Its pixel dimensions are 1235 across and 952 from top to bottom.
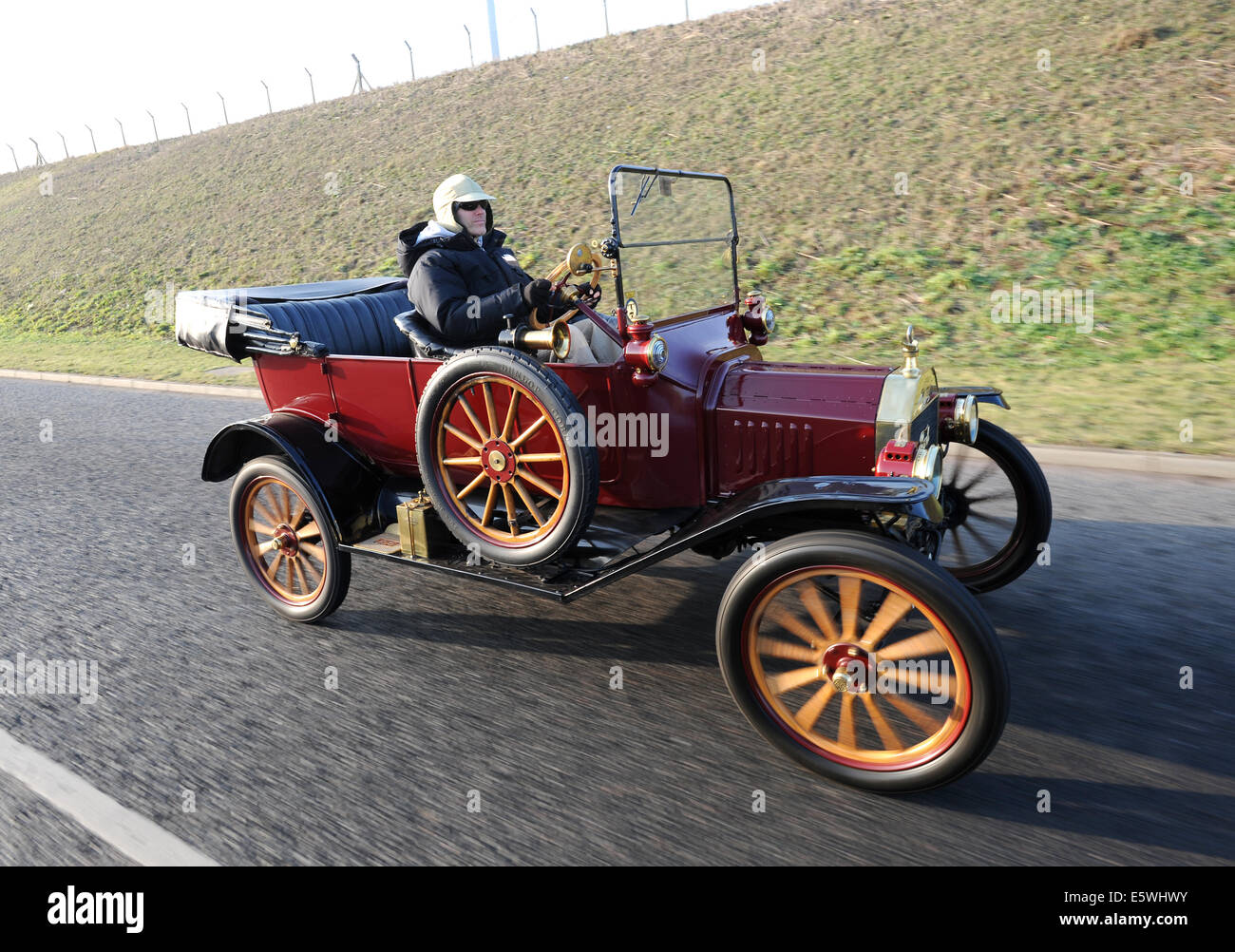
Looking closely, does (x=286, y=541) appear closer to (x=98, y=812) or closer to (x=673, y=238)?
(x=98, y=812)

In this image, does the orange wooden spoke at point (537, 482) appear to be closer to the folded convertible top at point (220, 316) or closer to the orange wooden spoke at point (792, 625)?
the orange wooden spoke at point (792, 625)

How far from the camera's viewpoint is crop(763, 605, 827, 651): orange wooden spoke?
8.37 ft

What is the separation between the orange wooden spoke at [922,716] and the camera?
98.8 inches

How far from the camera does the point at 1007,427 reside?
582 cm

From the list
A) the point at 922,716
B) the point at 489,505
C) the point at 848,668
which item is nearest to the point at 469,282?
the point at 489,505

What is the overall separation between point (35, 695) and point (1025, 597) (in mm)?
3936

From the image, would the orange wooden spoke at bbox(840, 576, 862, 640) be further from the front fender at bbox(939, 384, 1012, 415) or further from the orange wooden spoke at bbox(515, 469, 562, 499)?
the front fender at bbox(939, 384, 1012, 415)

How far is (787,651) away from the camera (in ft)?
8.57

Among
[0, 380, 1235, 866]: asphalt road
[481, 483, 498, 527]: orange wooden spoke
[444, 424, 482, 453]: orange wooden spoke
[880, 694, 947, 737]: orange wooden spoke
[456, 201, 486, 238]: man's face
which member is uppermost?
Answer: [456, 201, 486, 238]: man's face

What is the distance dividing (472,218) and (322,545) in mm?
1583

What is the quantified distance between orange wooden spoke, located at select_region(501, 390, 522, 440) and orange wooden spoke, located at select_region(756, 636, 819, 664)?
1208 mm

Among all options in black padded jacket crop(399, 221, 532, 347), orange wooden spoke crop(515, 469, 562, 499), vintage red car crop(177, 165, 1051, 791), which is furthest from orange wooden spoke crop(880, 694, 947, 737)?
black padded jacket crop(399, 221, 532, 347)
